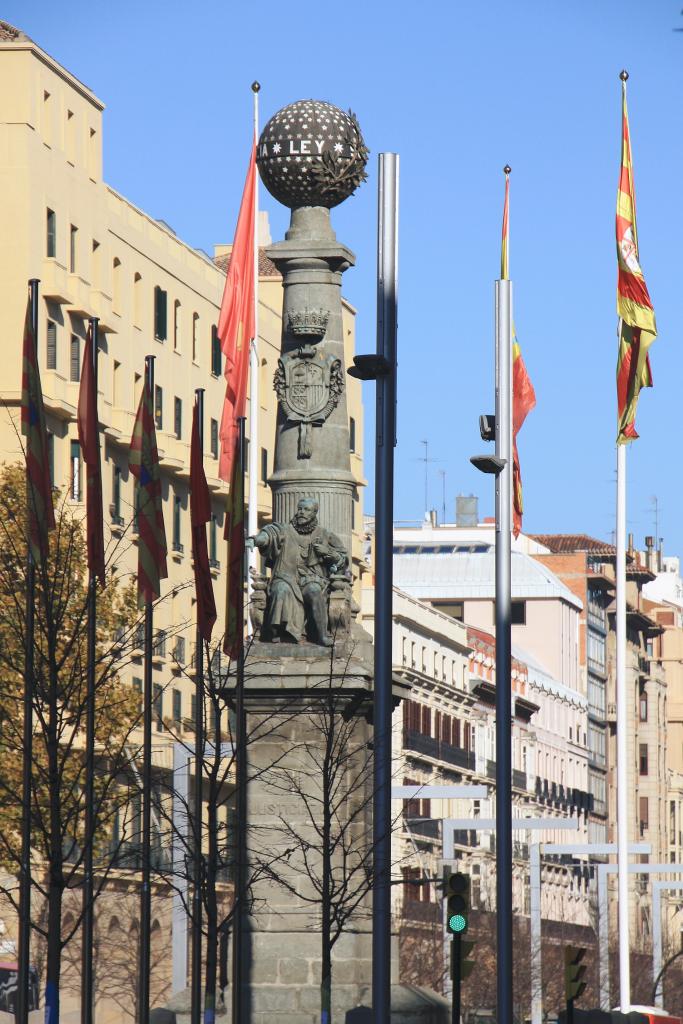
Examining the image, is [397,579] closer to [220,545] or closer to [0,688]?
[220,545]

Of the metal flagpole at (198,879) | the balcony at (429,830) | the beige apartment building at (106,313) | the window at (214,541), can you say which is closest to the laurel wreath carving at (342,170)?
the metal flagpole at (198,879)

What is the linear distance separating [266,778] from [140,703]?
23.2m

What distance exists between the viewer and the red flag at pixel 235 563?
110ft

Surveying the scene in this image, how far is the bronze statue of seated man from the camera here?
33.7 m

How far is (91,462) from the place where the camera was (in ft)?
112

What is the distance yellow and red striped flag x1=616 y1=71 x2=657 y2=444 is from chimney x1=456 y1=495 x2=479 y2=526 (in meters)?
138

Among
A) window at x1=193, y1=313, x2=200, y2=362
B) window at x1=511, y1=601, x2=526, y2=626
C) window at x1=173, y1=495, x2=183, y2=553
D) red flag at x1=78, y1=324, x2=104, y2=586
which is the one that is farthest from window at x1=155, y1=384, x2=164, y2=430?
window at x1=511, y1=601, x2=526, y2=626

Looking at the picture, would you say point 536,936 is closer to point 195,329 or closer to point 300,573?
point 195,329

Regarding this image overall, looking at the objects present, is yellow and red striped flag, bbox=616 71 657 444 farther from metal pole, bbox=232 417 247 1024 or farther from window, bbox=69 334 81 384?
window, bbox=69 334 81 384

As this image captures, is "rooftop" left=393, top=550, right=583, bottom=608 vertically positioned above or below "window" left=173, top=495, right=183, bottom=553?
above

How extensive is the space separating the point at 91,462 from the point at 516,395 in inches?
320

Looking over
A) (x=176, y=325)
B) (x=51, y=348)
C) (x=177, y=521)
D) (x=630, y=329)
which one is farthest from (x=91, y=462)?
(x=176, y=325)

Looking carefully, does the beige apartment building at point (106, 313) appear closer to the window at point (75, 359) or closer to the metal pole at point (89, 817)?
the window at point (75, 359)

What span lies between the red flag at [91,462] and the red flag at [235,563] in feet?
5.35
